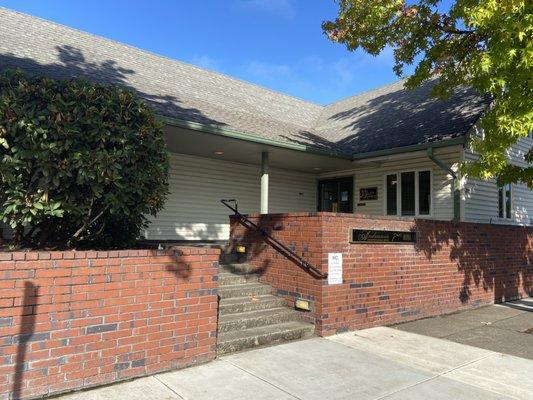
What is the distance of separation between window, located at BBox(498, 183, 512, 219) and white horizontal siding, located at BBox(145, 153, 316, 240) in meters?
5.92

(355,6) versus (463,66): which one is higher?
(355,6)

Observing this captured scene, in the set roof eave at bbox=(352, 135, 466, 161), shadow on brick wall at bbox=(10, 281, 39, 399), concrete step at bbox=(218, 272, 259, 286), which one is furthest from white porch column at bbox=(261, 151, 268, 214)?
shadow on brick wall at bbox=(10, 281, 39, 399)

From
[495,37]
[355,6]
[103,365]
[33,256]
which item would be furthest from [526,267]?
[33,256]

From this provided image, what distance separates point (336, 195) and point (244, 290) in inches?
296

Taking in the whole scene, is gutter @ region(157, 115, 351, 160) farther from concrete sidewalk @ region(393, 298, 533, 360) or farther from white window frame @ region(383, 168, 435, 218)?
concrete sidewalk @ region(393, 298, 533, 360)

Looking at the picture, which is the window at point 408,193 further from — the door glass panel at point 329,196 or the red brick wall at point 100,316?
the red brick wall at point 100,316

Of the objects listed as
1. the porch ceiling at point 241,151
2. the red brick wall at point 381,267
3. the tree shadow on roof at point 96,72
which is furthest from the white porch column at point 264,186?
the red brick wall at point 381,267

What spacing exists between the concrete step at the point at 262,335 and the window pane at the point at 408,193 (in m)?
6.31

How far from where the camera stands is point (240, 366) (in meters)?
5.15

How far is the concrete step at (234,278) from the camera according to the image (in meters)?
7.21

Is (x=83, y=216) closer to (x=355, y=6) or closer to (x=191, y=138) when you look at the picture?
(x=191, y=138)

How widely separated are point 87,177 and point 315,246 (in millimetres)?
3518

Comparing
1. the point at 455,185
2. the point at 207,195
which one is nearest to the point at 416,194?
the point at 455,185

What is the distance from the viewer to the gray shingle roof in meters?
10.0
